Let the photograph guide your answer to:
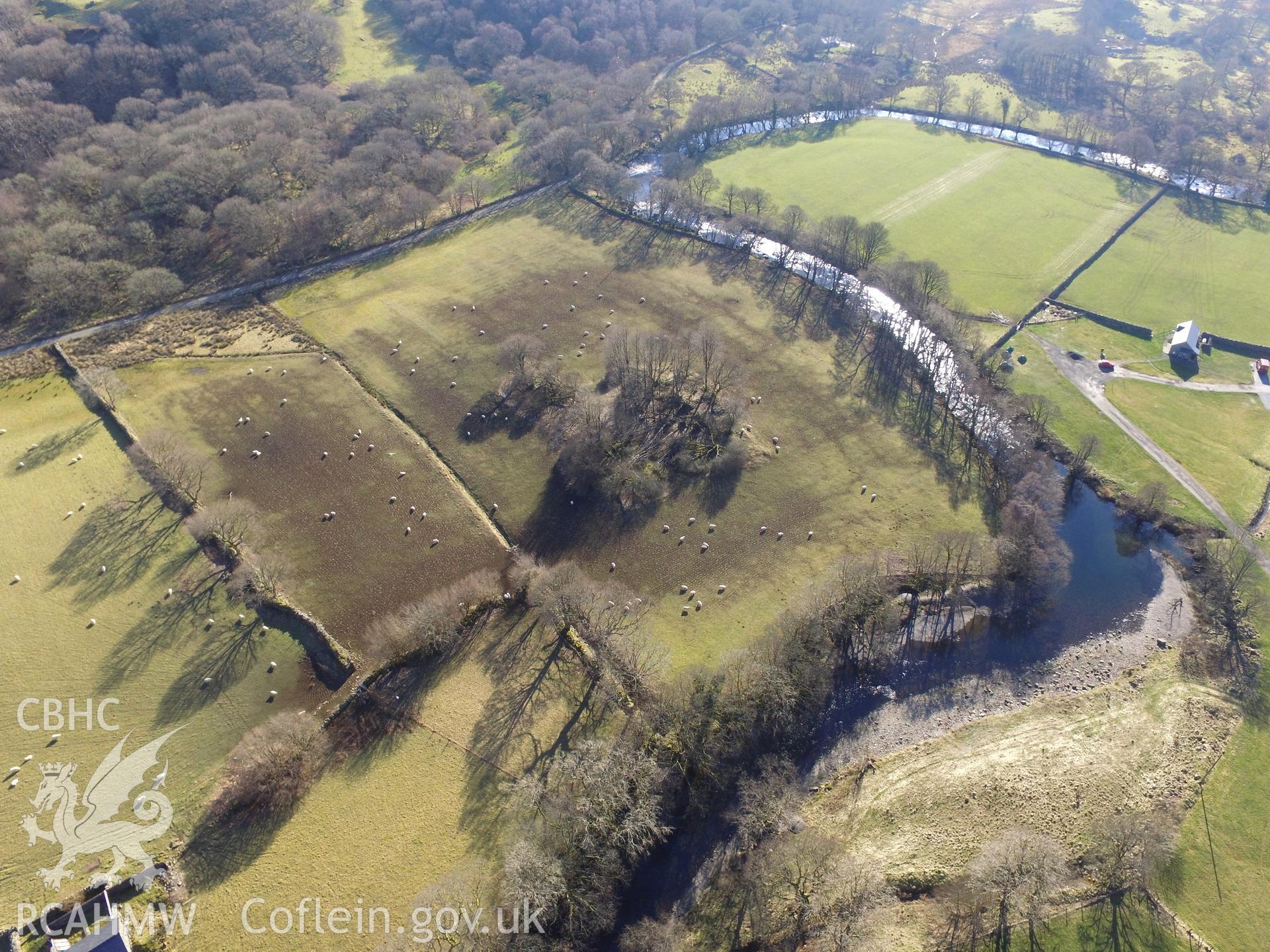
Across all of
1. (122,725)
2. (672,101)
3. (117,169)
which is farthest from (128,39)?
(122,725)

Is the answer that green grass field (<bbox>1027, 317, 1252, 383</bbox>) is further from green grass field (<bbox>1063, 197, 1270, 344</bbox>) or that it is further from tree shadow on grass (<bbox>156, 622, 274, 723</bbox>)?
tree shadow on grass (<bbox>156, 622, 274, 723</bbox>)

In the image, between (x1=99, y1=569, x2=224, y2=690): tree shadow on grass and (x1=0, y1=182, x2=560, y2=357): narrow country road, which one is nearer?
(x1=99, y1=569, x2=224, y2=690): tree shadow on grass

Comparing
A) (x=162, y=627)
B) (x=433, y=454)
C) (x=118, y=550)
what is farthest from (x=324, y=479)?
(x=162, y=627)

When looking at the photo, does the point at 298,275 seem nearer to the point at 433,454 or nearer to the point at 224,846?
the point at 433,454

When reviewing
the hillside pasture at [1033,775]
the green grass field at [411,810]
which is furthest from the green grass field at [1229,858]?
the green grass field at [411,810]

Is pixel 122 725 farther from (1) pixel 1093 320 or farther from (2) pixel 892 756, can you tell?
(1) pixel 1093 320

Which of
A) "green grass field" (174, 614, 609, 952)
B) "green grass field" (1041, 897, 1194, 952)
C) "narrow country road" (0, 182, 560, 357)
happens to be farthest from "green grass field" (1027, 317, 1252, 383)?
"narrow country road" (0, 182, 560, 357)
